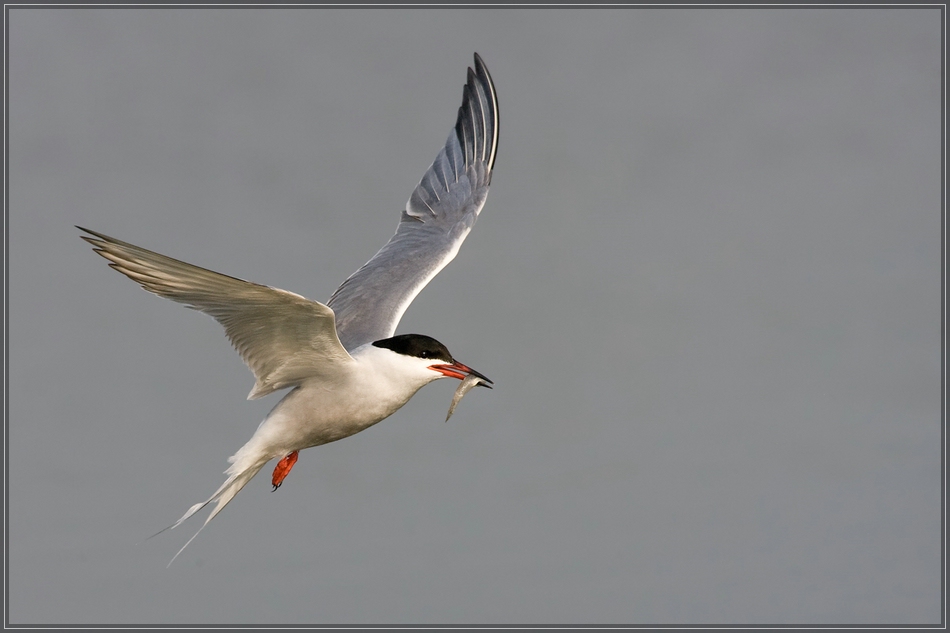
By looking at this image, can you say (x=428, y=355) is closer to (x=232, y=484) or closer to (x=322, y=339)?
(x=322, y=339)

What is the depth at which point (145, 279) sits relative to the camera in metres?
6.72

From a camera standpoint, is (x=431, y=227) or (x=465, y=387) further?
(x=431, y=227)

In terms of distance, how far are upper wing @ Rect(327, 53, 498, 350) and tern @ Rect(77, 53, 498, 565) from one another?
0.04ft

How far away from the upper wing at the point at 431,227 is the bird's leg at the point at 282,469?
1.00 m

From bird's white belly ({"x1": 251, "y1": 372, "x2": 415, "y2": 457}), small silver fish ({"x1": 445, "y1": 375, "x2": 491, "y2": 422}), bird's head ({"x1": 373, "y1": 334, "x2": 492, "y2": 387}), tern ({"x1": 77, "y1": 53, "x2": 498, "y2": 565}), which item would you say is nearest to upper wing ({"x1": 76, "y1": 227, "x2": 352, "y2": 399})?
tern ({"x1": 77, "y1": 53, "x2": 498, "y2": 565})

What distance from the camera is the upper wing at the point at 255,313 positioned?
6582mm

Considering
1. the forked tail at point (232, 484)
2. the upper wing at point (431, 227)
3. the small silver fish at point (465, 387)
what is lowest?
the forked tail at point (232, 484)

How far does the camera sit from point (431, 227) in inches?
420

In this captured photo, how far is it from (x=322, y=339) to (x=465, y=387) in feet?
4.15

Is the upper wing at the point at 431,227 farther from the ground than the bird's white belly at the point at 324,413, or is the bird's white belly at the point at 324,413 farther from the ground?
the upper wing at the point at 431,227

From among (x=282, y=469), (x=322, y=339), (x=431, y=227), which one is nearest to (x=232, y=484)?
(x=282, y=469)

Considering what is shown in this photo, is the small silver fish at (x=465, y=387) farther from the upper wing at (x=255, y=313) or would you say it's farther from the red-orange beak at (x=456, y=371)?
the upper wing at (x=255, y=313)

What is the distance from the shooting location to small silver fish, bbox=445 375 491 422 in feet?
26.6

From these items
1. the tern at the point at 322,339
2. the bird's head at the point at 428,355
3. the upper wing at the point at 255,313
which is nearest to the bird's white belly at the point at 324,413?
the tern at the point at 322,339
